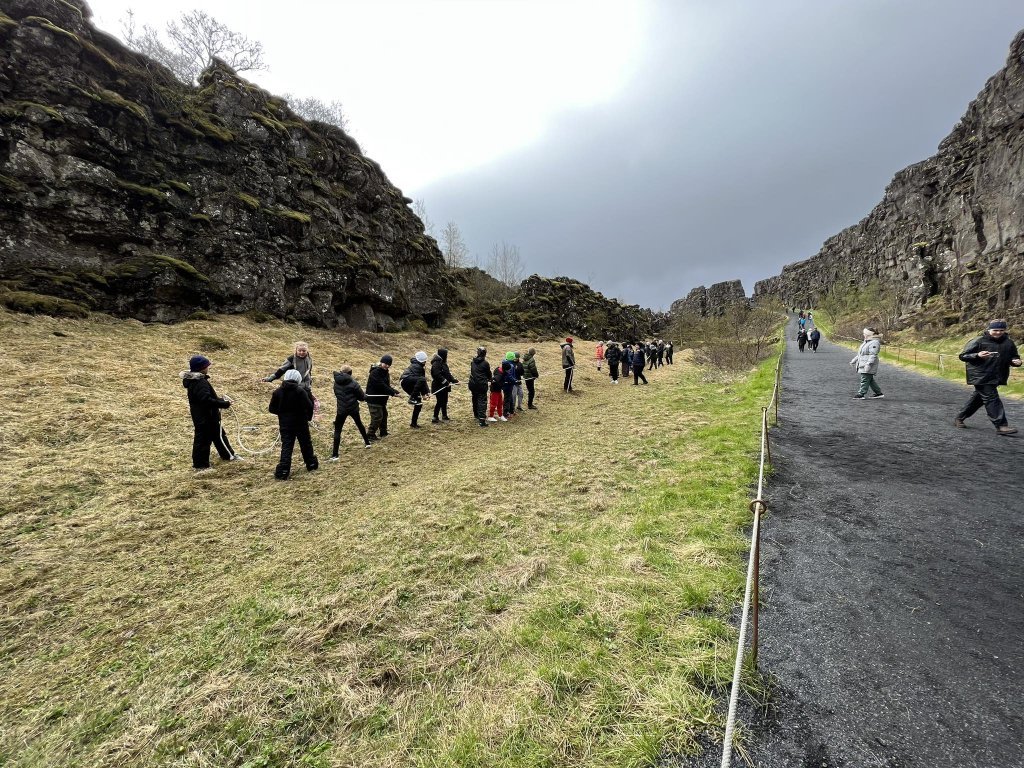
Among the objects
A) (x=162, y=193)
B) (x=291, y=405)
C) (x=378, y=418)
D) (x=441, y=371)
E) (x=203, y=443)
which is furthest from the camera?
(x=162, y=193)

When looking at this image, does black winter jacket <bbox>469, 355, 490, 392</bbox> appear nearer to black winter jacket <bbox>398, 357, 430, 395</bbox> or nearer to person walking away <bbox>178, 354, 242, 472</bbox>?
black winter jacket <bbox>398, 357, 430, 395</bbox>

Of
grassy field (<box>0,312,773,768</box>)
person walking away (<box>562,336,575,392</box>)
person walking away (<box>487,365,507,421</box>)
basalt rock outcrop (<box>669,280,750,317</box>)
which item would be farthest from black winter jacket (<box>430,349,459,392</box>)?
basalt rock outcrop (<box>669,280,750,317</box>)

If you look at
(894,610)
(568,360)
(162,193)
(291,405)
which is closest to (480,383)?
(291,405)

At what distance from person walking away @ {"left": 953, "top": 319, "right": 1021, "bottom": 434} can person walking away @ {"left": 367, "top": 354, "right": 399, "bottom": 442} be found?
11993mm

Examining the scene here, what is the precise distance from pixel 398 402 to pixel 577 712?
1241 centimetres

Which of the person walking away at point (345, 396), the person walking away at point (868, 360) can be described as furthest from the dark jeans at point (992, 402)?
the person walking away at point (345, 396)

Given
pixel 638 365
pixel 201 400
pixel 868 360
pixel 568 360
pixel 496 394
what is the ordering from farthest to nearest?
pixel 638 365 < pixel 568 360 < pixel 496 394 < pixel 868 360 < pixel 201 400

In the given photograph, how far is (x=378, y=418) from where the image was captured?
10375 mm

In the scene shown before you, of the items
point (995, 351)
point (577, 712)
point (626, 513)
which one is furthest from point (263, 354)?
point (995, 351)

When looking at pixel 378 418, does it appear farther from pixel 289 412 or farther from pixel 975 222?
pixel 975 222

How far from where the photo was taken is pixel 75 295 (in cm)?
1508

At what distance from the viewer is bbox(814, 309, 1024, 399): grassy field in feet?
37.6

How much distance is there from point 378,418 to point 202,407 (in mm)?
3847

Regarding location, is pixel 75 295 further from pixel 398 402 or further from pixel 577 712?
pixel 577 712
